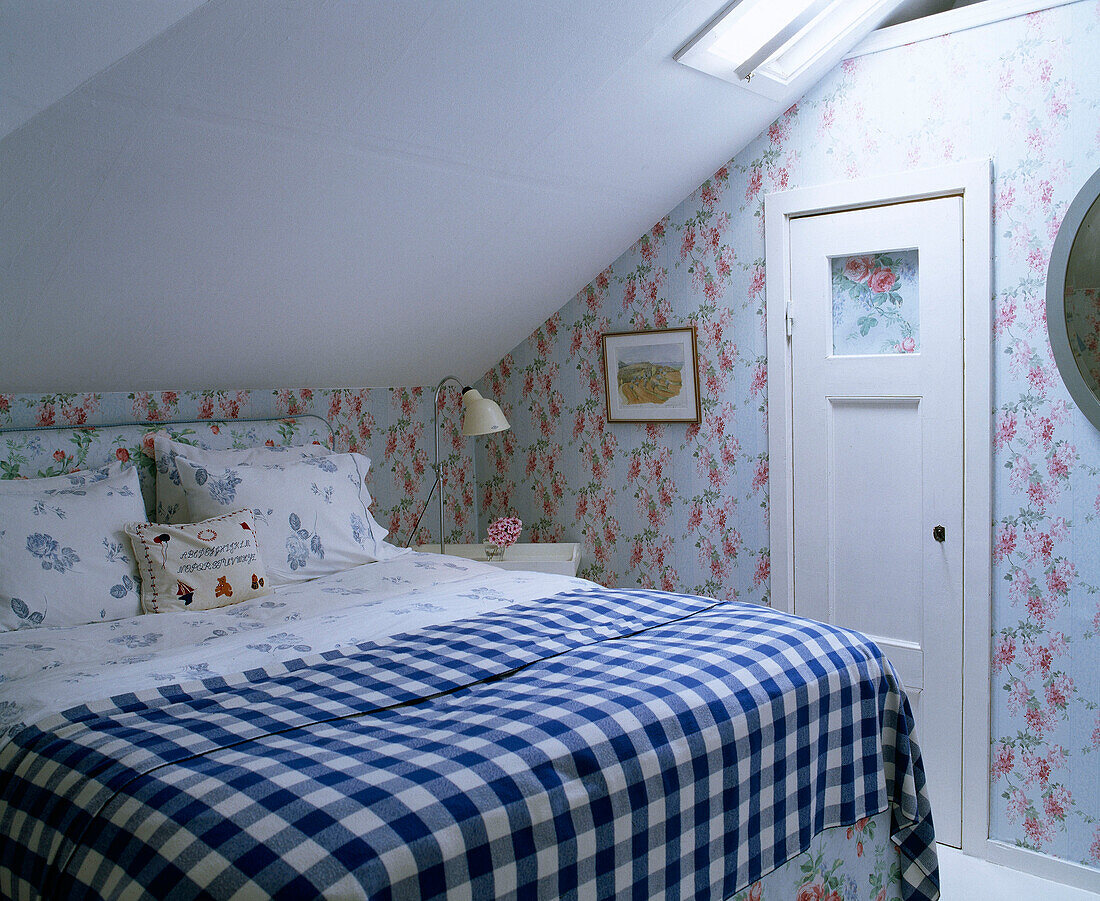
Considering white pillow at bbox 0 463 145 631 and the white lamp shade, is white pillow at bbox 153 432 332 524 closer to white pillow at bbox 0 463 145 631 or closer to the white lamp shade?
white pillow at bbox 0 463 145 631

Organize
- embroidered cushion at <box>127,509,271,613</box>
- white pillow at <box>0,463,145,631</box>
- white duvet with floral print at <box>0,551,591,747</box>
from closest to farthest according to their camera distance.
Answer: white duvet with floral print at <box>0,551,591,747</box> → white pillow at <box>0,463,145,631</box> → embroidered cushion at <box>127,509,271,613</box>

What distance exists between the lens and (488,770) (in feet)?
4.64

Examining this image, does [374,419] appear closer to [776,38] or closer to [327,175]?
[327,175]

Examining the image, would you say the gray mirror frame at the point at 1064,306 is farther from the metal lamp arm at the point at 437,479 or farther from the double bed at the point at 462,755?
the metal lamp arm at the point at 437,479

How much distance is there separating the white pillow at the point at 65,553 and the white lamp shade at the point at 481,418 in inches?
48.7

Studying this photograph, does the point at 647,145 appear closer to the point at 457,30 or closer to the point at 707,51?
the point at 707,51

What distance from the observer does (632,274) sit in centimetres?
362

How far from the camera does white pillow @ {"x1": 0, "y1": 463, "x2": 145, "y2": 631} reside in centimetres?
237

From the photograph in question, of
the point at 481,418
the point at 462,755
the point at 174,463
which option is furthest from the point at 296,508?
the point at 462,755

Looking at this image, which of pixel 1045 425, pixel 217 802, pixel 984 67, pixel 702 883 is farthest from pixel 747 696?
pixel 984 67

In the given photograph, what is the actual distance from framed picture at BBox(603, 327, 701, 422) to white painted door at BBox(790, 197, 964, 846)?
425mm

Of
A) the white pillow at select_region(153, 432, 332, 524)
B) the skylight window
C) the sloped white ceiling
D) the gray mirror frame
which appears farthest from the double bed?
the skylight window

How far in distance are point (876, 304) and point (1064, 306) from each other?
22.4 inches

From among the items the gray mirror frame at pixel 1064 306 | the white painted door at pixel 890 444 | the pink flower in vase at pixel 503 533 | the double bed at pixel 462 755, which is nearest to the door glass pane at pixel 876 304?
→ the white painted door at pixel 890 444
